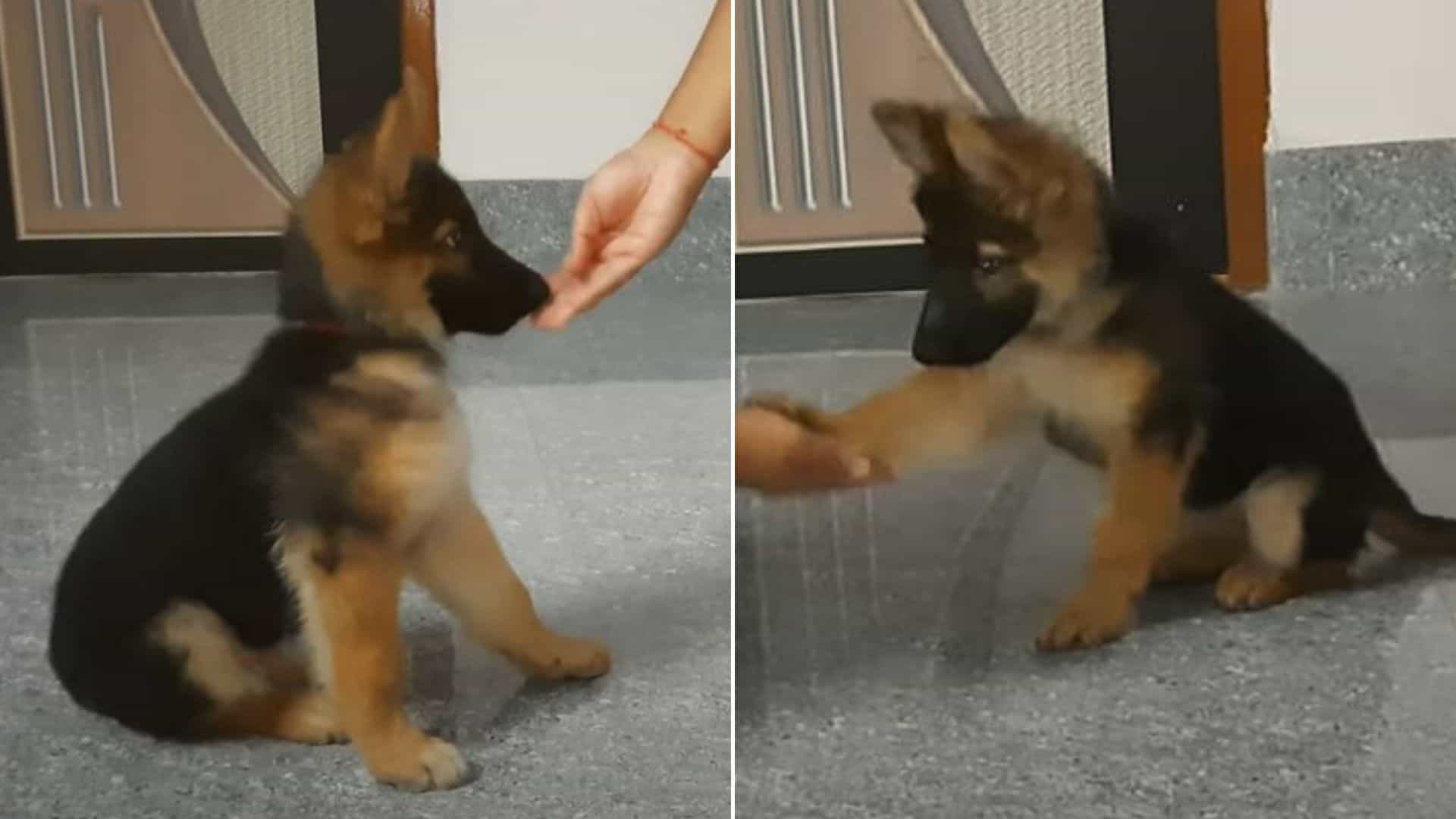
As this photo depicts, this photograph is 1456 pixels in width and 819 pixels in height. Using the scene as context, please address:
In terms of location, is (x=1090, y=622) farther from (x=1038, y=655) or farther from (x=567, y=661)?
(x=567, y=661)

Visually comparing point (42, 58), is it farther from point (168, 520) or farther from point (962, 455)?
point (962, 455)

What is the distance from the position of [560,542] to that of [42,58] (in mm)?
329

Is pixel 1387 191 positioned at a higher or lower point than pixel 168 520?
higher

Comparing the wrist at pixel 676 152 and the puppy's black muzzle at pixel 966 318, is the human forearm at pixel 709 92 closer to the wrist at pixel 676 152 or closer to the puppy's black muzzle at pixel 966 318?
the wrist at pixel 676 152

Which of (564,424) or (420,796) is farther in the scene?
(564,424)

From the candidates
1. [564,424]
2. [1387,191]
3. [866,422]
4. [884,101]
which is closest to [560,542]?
[564,424]

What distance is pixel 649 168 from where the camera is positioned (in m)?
0.71

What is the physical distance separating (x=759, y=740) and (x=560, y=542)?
141 millimetres

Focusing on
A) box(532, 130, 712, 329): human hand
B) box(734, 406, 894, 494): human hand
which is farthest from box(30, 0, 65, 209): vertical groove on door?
box(734, 406, 894, 494): human hand

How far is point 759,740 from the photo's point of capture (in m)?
A: 0.69

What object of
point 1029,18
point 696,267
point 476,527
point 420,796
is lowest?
point 420,796

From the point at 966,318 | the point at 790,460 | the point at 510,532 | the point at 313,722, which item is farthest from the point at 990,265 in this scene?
the point at 313,722

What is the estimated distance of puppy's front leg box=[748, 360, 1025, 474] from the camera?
689 millimetres

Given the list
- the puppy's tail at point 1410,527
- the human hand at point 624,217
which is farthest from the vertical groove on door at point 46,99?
the puppy's tail at point 1410,527
